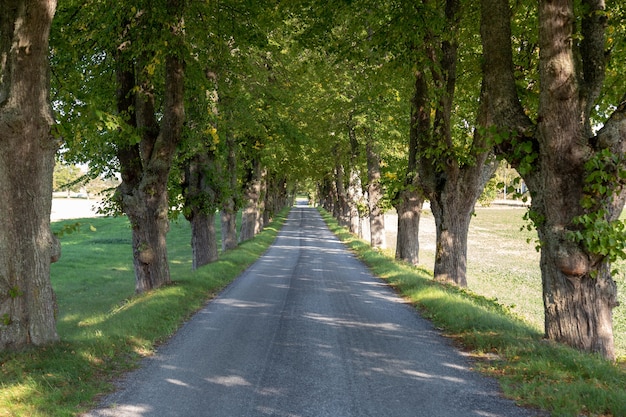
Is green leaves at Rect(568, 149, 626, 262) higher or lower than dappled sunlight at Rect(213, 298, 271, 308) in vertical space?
higher

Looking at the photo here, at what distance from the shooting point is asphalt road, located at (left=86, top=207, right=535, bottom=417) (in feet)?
17.3

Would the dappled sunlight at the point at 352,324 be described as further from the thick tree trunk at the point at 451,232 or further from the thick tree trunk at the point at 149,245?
the thick tree trunk at the point at 451,232

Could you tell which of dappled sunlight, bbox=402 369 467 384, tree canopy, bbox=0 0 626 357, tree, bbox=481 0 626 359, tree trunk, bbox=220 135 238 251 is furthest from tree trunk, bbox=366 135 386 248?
dappled sunlight, bbox=402 369 467 384

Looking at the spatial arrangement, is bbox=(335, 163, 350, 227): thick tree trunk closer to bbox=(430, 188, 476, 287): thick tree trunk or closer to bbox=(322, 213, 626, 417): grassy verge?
bbox=(430, 188, 476, 287): thick tree trunk

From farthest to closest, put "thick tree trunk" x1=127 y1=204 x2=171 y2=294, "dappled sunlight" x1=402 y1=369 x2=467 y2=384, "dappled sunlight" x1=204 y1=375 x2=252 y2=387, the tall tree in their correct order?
"thick tree trunk" x1=127 y1=204 x2=171 y2=294 < the tall tree < "dappled sunlight" x1=402 y1=369 x2=467 y2=384 < "dappled sunlight" x1=204 y1=375 x2=252 y2=387

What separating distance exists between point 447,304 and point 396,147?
16632 mm

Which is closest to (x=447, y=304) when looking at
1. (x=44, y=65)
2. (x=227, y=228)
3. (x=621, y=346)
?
(x=621, y=346)

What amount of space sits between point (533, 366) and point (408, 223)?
1315cm

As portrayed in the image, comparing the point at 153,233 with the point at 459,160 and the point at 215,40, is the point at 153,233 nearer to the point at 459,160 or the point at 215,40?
the point at 215,40

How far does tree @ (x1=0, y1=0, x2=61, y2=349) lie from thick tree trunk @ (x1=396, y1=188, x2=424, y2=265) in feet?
43.8

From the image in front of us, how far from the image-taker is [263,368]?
662 cm

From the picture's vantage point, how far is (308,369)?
658cm

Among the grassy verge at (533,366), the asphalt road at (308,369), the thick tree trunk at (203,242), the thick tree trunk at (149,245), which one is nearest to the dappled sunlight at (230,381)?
the asphalt road at (308,369)

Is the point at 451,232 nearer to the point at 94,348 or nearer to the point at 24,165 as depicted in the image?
the point at 94,348
